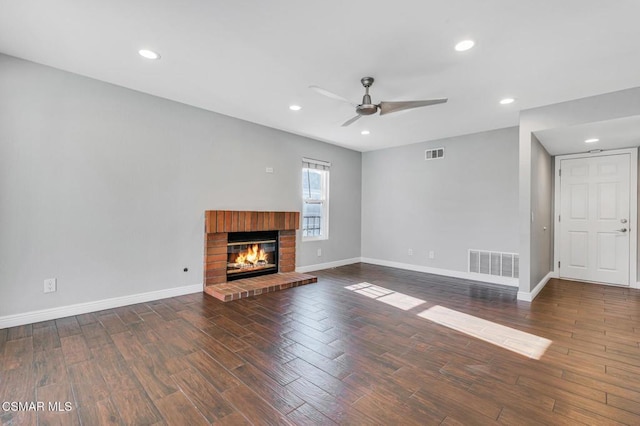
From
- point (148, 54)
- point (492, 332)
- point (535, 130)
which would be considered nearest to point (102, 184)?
point (148, 54)

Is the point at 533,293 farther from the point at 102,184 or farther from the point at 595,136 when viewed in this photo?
the point at 102,184

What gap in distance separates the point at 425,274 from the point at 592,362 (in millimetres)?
3197

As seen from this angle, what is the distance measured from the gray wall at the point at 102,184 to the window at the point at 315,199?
3.99 feet

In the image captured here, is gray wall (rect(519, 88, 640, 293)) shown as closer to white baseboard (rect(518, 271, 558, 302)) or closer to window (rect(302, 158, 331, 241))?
white baseboard (rect(518, 271, 558, 302))

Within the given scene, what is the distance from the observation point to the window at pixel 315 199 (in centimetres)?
569

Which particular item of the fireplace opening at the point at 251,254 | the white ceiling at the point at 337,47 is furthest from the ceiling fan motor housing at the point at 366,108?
the fireplace opening at the point at 251,254

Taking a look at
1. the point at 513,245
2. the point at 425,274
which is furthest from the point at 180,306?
the point at 513,245

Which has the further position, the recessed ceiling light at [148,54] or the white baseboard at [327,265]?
the white baseboard at [327,265]

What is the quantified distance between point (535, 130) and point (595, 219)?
2421mm

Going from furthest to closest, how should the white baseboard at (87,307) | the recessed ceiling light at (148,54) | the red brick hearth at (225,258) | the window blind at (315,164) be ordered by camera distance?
the window blind at (315,164)
the red brick hearth at (225,258)
the white baseboard at (87,307)
the recessed ceiling light at (148,54)

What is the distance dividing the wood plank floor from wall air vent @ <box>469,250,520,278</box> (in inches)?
42.8

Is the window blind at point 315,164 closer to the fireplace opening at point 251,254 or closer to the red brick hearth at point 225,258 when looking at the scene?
the red brick hearth at point 225,258

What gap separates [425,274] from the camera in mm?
5461

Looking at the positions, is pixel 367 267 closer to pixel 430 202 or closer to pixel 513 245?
pixel 430 202
